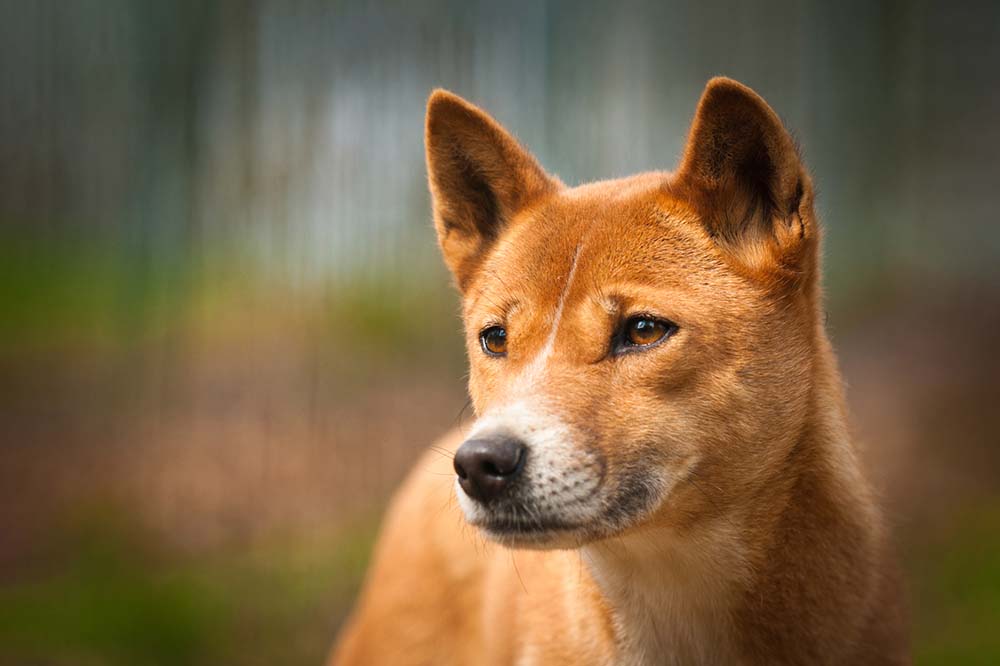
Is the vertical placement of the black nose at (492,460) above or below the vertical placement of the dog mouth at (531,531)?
above

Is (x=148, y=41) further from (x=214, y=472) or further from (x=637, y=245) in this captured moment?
(x=637, y=245)

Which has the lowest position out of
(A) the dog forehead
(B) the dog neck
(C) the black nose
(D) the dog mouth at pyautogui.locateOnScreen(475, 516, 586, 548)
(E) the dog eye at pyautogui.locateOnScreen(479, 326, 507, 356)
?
(B) the dog neck

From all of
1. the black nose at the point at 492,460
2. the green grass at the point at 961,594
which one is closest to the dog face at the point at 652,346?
Result: the black nose at the point at 492,460

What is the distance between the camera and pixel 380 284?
660cm

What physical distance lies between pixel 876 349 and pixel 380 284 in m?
3.25

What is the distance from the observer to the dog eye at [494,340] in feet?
9.02

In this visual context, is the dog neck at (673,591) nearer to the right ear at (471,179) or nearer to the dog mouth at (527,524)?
the dog mouth at (527,524)

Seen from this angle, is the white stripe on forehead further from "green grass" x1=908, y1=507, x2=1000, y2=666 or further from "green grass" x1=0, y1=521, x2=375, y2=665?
"green grass" x1=0, y1=521, x2=375, y2=665

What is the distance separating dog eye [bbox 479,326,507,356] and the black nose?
21.2 inches

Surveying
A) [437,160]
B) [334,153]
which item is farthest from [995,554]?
[334,153]

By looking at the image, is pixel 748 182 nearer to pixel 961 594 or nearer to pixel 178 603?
pixel 961 594

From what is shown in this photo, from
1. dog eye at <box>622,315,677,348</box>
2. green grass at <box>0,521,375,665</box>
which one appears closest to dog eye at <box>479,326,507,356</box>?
dog eye at <box>622,315,677,348</box>

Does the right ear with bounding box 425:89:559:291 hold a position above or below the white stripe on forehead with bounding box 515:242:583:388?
above

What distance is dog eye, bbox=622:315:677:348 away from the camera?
2498 mm
